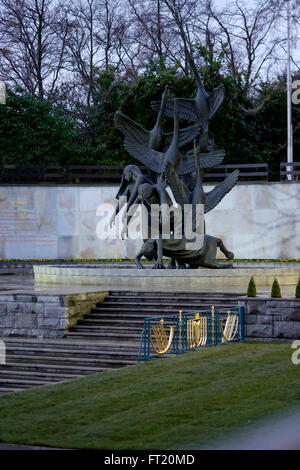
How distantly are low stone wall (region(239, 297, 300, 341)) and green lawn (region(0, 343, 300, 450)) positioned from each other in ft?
6.41

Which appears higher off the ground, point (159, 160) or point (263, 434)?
point (159, 160)

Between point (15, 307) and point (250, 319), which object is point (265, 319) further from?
point (15, 307)

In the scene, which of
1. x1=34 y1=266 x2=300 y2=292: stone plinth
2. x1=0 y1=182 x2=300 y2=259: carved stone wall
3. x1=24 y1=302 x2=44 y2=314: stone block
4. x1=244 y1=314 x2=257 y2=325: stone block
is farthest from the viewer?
x1=0 y1=182 x2=300 y2=259: carved stone wall

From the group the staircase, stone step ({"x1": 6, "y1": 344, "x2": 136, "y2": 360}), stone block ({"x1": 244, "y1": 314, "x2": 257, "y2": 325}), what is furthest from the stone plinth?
stone step ({"x1": 6, "y1": 344, "x2": 136, "y2": 360})

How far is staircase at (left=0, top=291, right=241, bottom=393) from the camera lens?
49.4 ft

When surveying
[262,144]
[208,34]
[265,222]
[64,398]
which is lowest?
[64,398]

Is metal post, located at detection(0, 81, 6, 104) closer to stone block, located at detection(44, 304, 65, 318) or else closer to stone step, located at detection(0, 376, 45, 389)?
stone block, located at detection(44, 304, 65, 318)

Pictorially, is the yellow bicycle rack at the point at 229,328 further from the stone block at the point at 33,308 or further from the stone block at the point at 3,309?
the stone block at the point at 3,309

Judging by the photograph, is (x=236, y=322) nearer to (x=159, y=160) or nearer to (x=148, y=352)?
(x=148, y=352)

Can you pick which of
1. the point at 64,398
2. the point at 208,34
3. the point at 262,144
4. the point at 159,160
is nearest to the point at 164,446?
the point at 64,398

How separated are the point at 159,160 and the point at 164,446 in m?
16.4

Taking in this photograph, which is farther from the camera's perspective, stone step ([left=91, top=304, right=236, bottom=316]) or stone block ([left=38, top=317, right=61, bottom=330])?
stone step ([left=91, top=304, right=236, bottom=316])

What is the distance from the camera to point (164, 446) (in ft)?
27.5

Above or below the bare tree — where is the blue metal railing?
below
